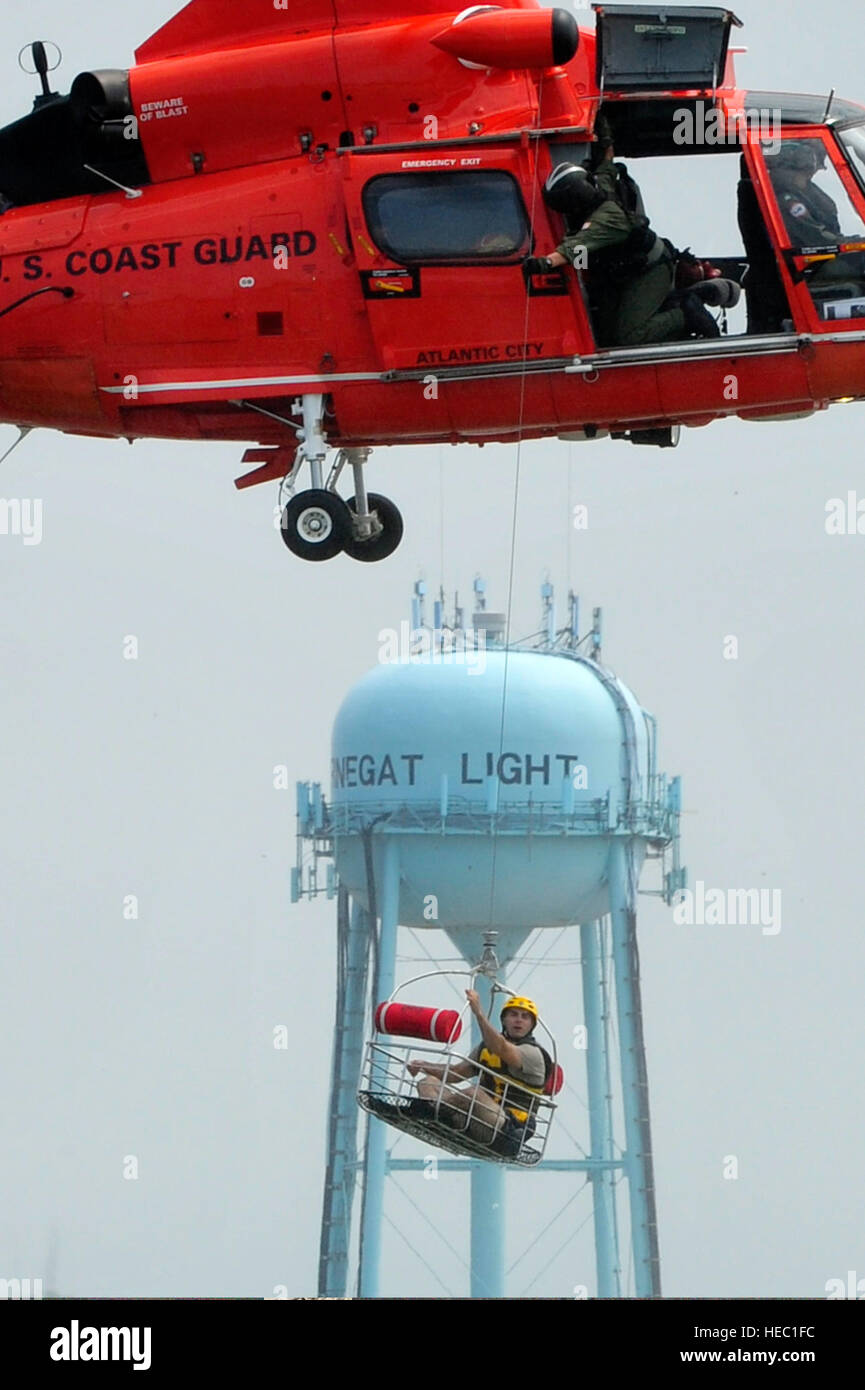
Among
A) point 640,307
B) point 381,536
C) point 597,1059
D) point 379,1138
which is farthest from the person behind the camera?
point 597,1059

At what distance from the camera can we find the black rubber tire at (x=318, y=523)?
92.7 ft

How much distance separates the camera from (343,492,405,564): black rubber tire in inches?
1166

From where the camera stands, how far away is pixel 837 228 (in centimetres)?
2739

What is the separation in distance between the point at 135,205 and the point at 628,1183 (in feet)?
153

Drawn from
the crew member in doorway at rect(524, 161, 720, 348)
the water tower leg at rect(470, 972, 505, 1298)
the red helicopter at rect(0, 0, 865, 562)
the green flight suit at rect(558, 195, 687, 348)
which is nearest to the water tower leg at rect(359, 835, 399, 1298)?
the water tower leg at rect(470, 972, 505, 1298)

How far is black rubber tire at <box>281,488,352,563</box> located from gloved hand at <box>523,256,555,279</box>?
2.58 meters

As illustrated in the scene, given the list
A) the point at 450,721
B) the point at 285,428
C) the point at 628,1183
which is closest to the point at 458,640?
the point at 450,721

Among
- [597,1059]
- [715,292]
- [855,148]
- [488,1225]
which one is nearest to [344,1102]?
[597,1059]

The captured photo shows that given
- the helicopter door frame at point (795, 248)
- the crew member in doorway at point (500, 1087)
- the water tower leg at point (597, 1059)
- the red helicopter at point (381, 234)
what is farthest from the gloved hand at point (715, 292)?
the water tower leg at point (597, 1059)

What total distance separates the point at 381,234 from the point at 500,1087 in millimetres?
6952

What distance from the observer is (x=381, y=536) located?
98.0ft

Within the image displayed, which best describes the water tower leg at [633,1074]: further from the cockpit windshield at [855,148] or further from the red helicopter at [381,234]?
the cockpit windshield at [855,148]

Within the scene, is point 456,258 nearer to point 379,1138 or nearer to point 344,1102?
point 379,1138

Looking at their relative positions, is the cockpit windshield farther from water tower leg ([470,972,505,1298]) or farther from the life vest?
water tower leg ([470,972,505,1298])
